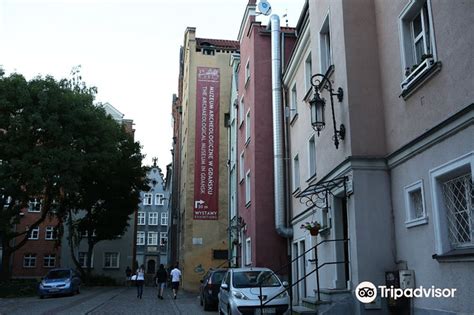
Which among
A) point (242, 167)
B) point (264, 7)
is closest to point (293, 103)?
point (264, 7)

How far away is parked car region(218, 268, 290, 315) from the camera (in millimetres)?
13125

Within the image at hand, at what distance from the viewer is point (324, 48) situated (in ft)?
43.1

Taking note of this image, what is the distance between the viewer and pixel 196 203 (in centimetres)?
3222

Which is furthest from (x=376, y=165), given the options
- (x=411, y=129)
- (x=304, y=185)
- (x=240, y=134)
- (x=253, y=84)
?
(x=240, y=134)

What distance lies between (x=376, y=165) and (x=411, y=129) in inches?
48.4

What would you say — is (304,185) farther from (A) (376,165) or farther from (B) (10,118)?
(B) (10,118)

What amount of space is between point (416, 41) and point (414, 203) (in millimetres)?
3007

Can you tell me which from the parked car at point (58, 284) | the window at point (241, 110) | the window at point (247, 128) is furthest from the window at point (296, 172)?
the parked car at point (58, 284)

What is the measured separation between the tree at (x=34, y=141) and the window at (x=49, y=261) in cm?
2112

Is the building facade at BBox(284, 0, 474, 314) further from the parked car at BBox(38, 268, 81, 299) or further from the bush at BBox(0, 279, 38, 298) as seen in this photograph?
the bush at BBox(0, 279, 38, 298)

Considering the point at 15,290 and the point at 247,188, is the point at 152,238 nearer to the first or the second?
the point at 15,290

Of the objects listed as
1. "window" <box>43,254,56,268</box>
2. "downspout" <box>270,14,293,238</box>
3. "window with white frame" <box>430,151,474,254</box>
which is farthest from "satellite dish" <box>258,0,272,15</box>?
"window" <box>43,254,56,268</box>

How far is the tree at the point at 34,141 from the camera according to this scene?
26609mm

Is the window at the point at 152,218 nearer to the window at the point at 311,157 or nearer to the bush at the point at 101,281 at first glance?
the bush at the point at 101,281
